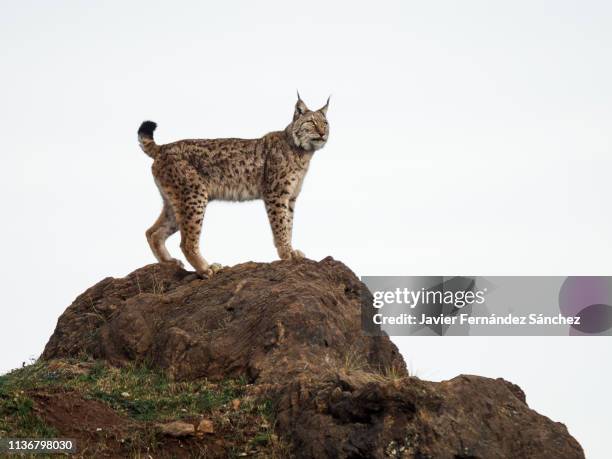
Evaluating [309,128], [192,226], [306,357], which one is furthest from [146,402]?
[309,128]

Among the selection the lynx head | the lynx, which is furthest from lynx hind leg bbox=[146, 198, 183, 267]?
the lynx head

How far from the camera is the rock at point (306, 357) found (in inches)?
428

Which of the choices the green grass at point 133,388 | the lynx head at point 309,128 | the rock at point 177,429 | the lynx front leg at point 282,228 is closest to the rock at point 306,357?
the rock at point 177,429

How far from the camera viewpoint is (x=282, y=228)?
52.5ft

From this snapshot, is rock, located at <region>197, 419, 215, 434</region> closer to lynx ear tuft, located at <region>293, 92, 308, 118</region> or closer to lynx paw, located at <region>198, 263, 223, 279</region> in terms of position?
lynx paw, located at <region>198, 263, 223, 279</region>

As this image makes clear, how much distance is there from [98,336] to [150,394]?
2288 millimetres

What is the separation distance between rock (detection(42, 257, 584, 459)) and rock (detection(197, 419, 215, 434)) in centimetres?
2

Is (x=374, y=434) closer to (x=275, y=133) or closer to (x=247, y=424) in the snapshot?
(x=247, y=424)

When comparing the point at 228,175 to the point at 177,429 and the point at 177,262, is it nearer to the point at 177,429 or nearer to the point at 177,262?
the point at 177,262

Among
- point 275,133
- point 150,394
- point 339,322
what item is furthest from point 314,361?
point 275,133

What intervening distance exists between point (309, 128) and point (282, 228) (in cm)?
178

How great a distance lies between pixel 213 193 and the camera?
16.3m

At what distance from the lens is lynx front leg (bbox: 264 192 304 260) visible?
15977 millimetres

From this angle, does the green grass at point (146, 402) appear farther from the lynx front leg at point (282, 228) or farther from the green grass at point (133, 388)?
Answer: the lynx front leg at point (282, 228)
